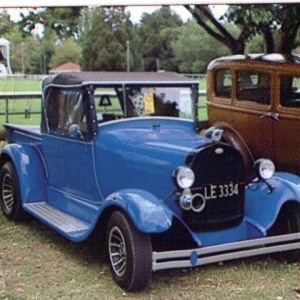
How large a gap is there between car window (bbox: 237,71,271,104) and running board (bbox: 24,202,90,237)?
143 cm

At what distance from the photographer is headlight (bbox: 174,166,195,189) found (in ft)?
13.7

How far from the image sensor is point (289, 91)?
4859 millimetres

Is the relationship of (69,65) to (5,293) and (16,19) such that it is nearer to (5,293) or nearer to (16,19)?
(16,19)

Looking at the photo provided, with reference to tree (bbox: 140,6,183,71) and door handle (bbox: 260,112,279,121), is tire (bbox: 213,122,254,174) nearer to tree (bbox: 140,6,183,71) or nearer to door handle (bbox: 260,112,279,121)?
door handle (bbox: 260,112,279,121)

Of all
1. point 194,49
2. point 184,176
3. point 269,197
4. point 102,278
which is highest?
point 194,49

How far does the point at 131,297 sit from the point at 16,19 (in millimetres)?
1742

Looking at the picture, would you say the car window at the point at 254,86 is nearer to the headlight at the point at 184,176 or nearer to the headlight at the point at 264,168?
the headlight at the point at 264,168

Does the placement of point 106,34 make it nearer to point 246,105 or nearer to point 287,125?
point 246,105

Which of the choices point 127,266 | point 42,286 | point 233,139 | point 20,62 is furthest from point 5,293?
point 233,139

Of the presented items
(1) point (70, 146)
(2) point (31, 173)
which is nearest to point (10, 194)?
(2) point (31, 173)

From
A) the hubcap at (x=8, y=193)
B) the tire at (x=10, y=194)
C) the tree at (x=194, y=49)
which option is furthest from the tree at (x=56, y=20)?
the hubcap at (x=8, y=193)

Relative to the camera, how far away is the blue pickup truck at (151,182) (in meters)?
4.20

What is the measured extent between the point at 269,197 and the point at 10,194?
87.9 inches

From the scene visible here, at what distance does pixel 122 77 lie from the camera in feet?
14.6
